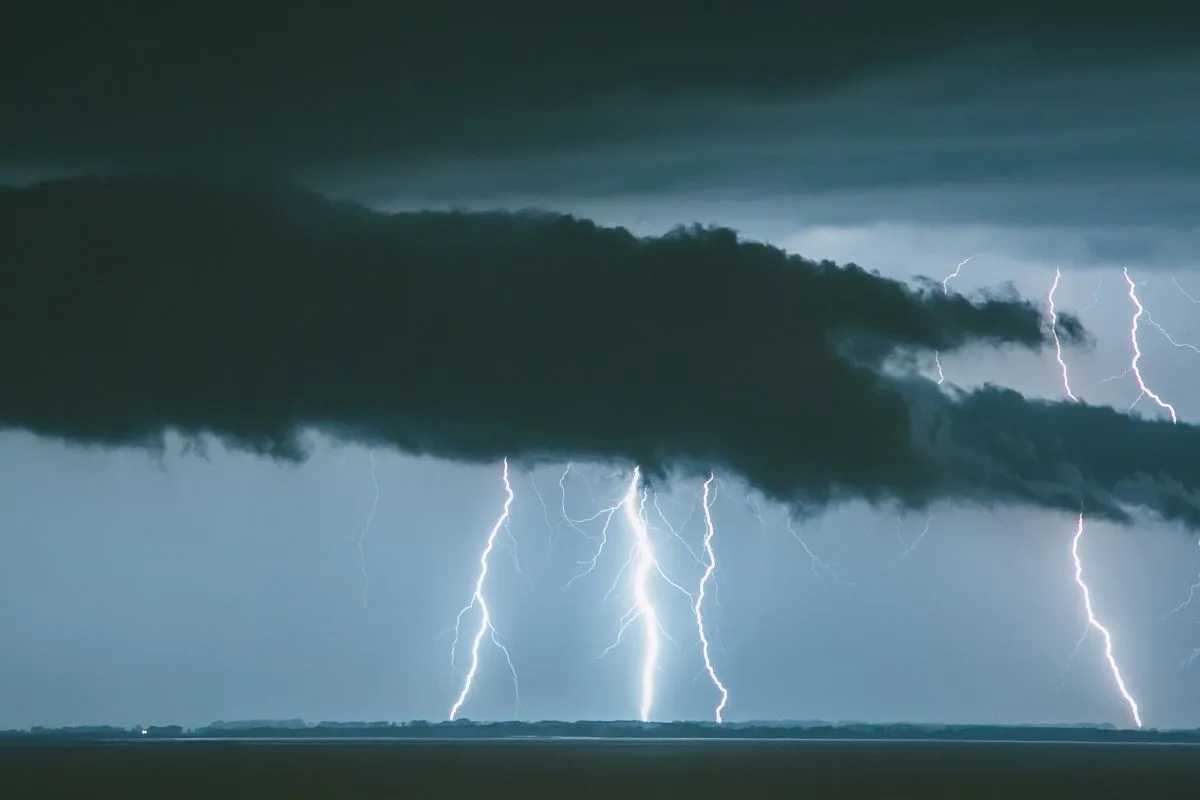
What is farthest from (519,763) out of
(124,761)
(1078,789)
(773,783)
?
(1078,789)

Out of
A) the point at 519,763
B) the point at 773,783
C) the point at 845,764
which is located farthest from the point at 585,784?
the point at 845,764

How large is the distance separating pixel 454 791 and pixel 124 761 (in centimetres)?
4835

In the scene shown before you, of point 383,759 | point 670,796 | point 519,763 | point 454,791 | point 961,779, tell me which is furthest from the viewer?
point 383,759

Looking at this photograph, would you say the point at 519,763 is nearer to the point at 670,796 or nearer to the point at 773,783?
the point at 773,783

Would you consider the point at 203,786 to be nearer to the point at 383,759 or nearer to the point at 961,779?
the point at 961,779

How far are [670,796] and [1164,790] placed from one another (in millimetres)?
18420

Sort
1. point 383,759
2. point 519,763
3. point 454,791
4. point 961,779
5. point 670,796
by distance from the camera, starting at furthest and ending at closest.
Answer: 1. point 383,759
2. point 519,763
3. point 961,779
4. point 454,791
5. point 670,796

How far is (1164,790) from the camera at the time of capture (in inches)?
2355

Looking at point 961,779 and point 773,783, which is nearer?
point 773,783

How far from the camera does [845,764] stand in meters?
98.5

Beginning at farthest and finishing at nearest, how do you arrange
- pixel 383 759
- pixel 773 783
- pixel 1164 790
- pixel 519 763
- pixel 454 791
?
1. pixel 383 759
2. pixel 519 763
3. pixel 773 783
4. pixel 1164 790
5. pixel 454 791

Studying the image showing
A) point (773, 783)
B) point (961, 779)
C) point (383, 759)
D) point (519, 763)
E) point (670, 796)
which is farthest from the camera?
point (383, 759)

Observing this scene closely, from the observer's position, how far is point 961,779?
74.0 metres

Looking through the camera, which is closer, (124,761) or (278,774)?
(278,774)
